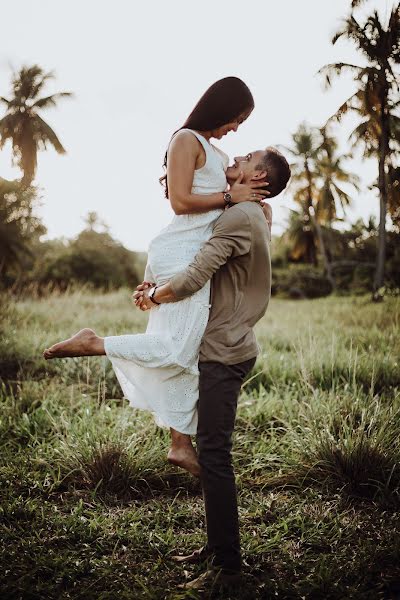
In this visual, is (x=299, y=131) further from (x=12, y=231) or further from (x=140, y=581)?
(x=140, y=581)

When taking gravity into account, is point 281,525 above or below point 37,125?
below

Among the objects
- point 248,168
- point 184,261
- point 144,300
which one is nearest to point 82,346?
point 144,300

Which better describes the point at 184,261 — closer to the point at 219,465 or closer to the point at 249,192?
the point at 249,192

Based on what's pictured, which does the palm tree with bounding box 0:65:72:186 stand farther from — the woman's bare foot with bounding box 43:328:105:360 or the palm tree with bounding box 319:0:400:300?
the woman's bare foot with bounding box 43:328:105:360

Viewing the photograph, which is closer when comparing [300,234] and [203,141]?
[203,141]

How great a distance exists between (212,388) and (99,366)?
12.4 ft

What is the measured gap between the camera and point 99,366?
5902 millimetres

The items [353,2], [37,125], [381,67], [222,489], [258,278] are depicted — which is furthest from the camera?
[37,125]

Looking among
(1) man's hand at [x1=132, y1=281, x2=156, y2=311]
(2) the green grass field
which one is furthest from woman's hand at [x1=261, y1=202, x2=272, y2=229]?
(2) the green grass field

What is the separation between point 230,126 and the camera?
2666 mm

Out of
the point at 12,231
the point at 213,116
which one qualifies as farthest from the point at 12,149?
the point at 213,116

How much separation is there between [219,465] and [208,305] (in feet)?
2.62

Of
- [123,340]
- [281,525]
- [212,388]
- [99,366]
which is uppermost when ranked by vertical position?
[123,340]

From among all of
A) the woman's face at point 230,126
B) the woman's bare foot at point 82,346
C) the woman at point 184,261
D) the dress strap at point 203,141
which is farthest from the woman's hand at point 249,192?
the woman's bare foot at point 82,346
